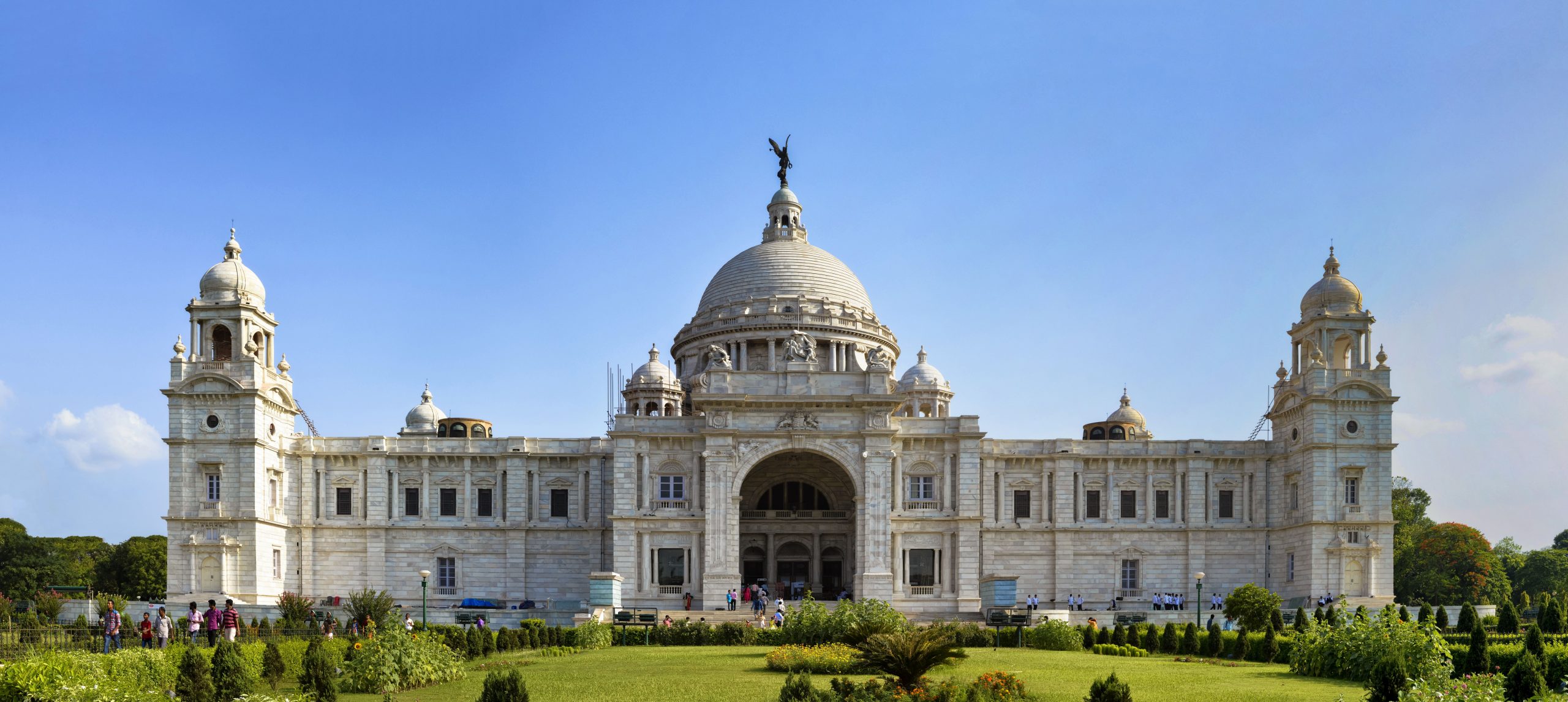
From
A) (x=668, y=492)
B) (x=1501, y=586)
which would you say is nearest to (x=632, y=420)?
(x=668, y=492)

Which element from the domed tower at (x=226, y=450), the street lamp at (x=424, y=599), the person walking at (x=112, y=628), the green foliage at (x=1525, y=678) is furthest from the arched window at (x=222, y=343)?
the green foliage at (x=1525, y=678)

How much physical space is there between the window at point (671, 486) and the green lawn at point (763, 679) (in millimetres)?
20349

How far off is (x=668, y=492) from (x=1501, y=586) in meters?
54.2

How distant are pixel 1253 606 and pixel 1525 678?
1872cm

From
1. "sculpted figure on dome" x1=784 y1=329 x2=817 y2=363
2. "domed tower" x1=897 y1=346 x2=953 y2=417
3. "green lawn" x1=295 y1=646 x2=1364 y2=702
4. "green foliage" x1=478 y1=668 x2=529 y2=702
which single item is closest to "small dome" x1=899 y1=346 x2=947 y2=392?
"domed tower" x1=897 y1=346 x2=953 y2=417

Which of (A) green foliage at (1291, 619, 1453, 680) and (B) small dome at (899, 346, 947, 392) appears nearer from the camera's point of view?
(A) green foliage at (1291, 619, 1453, 680)

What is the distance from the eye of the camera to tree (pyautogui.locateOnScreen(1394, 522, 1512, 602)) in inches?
3039

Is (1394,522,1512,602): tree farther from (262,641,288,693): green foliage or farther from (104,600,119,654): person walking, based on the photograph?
(104,600,119,654): person walking

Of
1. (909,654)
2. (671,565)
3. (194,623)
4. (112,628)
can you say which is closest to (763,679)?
(909,654)

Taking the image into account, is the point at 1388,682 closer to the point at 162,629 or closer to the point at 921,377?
the point at 162,629

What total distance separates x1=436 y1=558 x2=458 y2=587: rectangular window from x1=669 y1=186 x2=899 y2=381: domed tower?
63.1ft

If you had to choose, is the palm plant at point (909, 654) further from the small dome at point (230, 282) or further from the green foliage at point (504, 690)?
the small dome at point (230, 282)

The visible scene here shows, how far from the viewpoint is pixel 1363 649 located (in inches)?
1225

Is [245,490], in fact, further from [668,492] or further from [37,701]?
[37,701]
